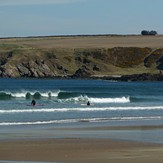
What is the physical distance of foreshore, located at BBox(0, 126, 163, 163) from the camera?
21875 millimetres

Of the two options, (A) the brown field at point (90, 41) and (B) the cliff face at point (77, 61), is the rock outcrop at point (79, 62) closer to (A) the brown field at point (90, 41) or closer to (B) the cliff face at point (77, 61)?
(B) the cliff face at point (77, 61)

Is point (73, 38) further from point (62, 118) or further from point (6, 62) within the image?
point (62, 118)

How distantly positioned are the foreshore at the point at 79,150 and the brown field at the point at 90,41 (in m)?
143

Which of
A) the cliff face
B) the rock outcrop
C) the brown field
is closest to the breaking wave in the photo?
the rock outcrop

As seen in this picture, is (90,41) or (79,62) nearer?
(79,62)

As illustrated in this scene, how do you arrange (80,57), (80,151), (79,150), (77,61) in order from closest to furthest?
1. (80,151)
2. (79,150)
3. (80,57)
4. (77,61)

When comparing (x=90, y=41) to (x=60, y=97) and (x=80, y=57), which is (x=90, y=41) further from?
(x=60, y=97)

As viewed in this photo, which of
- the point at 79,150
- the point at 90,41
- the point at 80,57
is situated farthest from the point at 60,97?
the point at 90,41

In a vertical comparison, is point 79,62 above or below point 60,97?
above

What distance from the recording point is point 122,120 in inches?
1590

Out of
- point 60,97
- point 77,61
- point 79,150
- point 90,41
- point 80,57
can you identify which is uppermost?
point 90,41

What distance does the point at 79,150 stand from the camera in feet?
78.7

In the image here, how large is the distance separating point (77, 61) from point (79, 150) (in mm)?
144953

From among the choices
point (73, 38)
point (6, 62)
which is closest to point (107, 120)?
point (6, 62)
